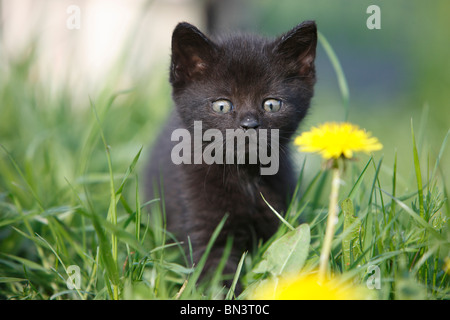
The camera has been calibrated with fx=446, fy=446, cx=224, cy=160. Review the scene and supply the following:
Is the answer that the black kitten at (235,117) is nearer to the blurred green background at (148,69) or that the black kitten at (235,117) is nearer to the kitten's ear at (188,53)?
the kitten's ear at (188,53)

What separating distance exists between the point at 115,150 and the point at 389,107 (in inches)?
120

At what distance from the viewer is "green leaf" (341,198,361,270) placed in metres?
1.25

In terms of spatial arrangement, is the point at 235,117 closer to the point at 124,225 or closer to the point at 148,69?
the point at 124,225

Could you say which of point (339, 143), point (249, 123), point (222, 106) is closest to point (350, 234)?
point (339, 143)

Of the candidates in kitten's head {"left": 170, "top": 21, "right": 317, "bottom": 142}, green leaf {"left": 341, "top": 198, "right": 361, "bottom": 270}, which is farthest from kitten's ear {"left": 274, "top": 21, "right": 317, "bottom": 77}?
green leaf {"left": 341, "top": 198, "right": 361, "bottom": 270}

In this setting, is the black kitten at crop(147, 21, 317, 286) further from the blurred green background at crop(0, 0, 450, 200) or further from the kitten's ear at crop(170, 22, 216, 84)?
the blurred green background at crop(0, 0, 450, 200)

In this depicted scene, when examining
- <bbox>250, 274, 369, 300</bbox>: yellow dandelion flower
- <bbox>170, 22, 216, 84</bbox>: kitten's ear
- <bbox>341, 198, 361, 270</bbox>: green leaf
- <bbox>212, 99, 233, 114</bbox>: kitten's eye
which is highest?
<bbox>170, 22, 216, 84</bbox>: kitten's ear

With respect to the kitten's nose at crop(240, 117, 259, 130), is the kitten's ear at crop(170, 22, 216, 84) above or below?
above

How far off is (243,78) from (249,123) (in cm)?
22

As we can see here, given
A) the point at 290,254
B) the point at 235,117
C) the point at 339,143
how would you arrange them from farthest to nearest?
the point at 235,117 → the point at 290,254 → the point at 339,143

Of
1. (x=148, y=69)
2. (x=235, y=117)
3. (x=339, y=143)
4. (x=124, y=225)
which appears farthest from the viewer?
(x=148, y=69)

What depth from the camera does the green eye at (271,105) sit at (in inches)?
64.9

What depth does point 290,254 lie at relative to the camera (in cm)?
128
